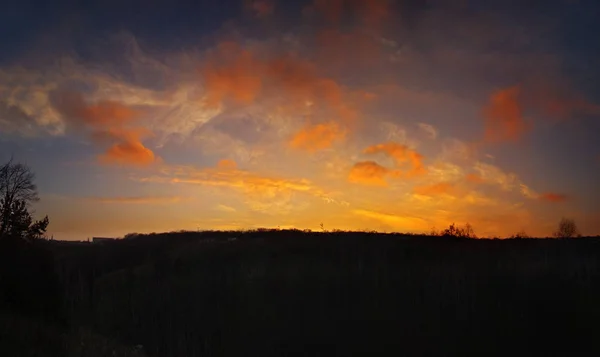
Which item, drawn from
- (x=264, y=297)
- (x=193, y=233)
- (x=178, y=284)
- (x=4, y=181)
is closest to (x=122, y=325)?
(x=178, y=284)

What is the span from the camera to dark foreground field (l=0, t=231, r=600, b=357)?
36.9m

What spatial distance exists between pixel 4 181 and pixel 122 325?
18.2m

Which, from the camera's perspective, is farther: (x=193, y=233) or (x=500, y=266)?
(x=193, y=233)

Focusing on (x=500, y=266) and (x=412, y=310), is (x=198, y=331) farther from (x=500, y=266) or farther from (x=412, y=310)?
(x=500, y=266)

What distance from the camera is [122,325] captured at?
168 feet

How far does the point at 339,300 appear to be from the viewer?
47.9 m

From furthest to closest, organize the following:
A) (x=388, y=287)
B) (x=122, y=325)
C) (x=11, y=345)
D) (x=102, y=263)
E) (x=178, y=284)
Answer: (x=102, y=263)
(x=178, y=284)
(x=122, y=325)
(x=388, y=287)
(x=11, y=345)

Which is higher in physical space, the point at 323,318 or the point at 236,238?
the point at 236,238

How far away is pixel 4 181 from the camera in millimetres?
53156

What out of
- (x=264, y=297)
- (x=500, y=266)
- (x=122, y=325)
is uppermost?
(x=500, y=266)

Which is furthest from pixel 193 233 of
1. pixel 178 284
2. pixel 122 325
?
pixel 122 325

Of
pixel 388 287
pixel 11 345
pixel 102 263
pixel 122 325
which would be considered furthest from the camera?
pixel 102 263

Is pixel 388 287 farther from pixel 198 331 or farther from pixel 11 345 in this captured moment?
pixel 11 345

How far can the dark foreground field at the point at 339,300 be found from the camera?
36875mm
